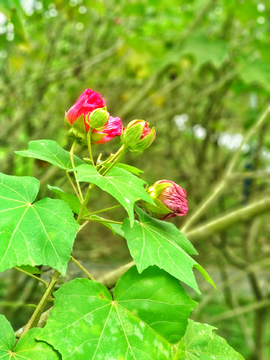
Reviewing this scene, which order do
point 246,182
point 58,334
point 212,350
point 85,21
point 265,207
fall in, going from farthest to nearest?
point 246,182, point 85,21, point 265,207, point 212,350, point 58,334

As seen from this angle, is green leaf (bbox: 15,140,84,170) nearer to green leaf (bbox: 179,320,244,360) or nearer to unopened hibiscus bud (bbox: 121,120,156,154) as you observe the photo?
unopened hibiscus bud (bbox: 121,120,156,154)

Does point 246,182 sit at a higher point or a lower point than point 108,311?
lower

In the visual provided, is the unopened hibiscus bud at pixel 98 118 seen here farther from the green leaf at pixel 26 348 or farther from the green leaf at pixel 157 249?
the green leaf at pixel 26 348

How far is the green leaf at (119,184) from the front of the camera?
1.71ft

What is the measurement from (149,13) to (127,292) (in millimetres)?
3405

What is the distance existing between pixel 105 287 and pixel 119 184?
0.18 metres

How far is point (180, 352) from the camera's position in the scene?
22.6 inches

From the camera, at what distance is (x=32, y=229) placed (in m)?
0.53

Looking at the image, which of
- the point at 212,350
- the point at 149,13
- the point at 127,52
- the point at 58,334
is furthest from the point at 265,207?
the point at 149,13

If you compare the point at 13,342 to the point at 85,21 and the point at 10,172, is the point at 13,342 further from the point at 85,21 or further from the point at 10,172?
the point at 85,21

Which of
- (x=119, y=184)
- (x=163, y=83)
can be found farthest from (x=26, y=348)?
(x=163, y=83)

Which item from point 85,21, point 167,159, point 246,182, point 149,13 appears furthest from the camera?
point 167,159

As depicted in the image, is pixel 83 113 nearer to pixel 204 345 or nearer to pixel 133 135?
pixel 133 135

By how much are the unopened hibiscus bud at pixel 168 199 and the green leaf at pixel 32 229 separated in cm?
19
